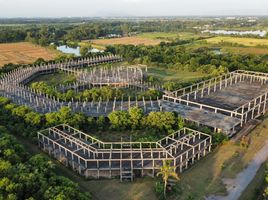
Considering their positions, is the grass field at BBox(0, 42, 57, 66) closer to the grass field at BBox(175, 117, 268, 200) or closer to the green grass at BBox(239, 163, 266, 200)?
the grass field at BBox(175, 117, 268, 200)

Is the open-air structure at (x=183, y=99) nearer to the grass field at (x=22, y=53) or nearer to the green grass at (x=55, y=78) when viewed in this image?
the green grass at (x=55, y=78)

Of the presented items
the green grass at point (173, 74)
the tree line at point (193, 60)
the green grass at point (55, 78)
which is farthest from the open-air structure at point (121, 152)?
the tree line at point (193, 60)

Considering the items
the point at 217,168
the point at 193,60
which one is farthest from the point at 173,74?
the point at 217,168

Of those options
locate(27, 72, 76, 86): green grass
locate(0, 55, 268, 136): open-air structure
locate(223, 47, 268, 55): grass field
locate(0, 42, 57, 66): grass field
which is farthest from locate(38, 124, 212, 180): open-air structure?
locate(223, 47, 268, 55): grass field

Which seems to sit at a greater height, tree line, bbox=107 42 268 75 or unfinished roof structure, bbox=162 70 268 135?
tree line, bbox=107 42 268 75

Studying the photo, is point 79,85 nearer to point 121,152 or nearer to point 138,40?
point 121,152

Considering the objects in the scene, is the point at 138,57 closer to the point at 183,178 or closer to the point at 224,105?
the point at 224,105

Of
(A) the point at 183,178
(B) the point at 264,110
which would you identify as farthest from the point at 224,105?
(A) the point at 183,178
